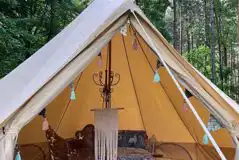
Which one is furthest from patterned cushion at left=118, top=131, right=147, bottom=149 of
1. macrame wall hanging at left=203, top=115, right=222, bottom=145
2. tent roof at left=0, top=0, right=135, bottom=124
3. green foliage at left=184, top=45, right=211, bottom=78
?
green foliage at left=184, top=45, right=211, bottom=78

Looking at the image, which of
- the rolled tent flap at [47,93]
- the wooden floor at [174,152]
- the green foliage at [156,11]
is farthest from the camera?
the green foliage at [156,11]

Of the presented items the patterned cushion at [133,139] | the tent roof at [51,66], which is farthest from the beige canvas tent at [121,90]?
the patterned cushion at [133,139]

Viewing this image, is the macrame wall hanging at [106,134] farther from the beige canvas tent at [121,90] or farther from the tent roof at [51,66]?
the tent roof at [51,66]

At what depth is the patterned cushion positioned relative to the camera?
5566mm

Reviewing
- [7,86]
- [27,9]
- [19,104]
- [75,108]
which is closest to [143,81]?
[75,108]

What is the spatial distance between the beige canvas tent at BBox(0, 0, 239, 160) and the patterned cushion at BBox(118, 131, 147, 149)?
16 cm

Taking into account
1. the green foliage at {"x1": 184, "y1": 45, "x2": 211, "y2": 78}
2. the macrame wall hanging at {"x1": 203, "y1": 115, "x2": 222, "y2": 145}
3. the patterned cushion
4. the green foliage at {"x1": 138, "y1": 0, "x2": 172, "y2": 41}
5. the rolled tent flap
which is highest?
the green foliage at {"x1": 138, "y1": 0, "x2": 172, "y2": 41}

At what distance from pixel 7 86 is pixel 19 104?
1079 millimetres

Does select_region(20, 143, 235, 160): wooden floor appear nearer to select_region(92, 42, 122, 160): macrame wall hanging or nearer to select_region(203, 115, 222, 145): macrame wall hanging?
select_region(203, 115, 222, 145): macrame wall hanging

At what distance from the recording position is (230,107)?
A: 3.21 meters

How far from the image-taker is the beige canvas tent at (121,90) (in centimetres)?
305

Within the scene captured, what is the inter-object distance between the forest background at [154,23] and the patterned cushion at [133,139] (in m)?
2.71

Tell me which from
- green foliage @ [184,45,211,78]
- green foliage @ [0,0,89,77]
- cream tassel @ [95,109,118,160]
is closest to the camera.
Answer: cream tassel @ [95,109,118,160]

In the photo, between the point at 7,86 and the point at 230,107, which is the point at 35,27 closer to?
the point at 7,86
